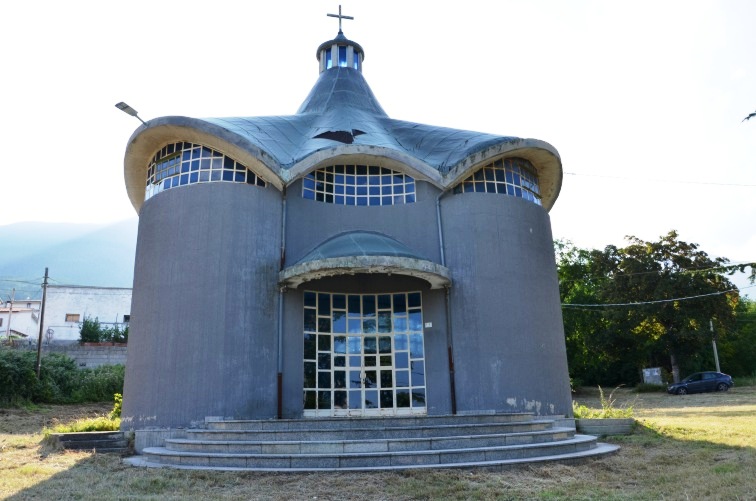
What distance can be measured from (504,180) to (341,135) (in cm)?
458

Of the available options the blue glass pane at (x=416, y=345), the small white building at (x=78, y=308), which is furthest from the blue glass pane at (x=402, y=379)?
the small white building at (x=78, y=308)

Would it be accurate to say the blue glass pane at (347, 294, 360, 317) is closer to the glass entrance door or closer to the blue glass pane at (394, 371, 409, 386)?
the glass entrance door

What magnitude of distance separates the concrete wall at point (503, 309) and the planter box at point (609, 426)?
1.27 m

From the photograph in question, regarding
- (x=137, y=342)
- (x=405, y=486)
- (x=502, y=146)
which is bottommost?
(x=405, y=486)

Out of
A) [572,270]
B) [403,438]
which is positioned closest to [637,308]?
[572,270]

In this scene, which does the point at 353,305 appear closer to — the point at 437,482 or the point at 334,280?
the point at 334,280

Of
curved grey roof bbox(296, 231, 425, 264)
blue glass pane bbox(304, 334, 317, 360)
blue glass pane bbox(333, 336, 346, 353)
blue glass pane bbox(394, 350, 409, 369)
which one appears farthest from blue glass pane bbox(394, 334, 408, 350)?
curved grey roof bbox(296, 231, 425, 264)

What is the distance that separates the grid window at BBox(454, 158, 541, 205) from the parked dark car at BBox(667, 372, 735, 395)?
19.5 m

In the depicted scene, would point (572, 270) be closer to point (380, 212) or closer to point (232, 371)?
point (380, 212)

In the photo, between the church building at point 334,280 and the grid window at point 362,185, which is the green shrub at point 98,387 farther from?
the grid window at point 362,185

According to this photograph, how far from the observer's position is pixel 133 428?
12867mm

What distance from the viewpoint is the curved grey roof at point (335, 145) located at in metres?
14.0

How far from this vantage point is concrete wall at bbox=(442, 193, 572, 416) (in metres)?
13.7

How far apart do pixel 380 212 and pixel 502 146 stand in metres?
3.55
